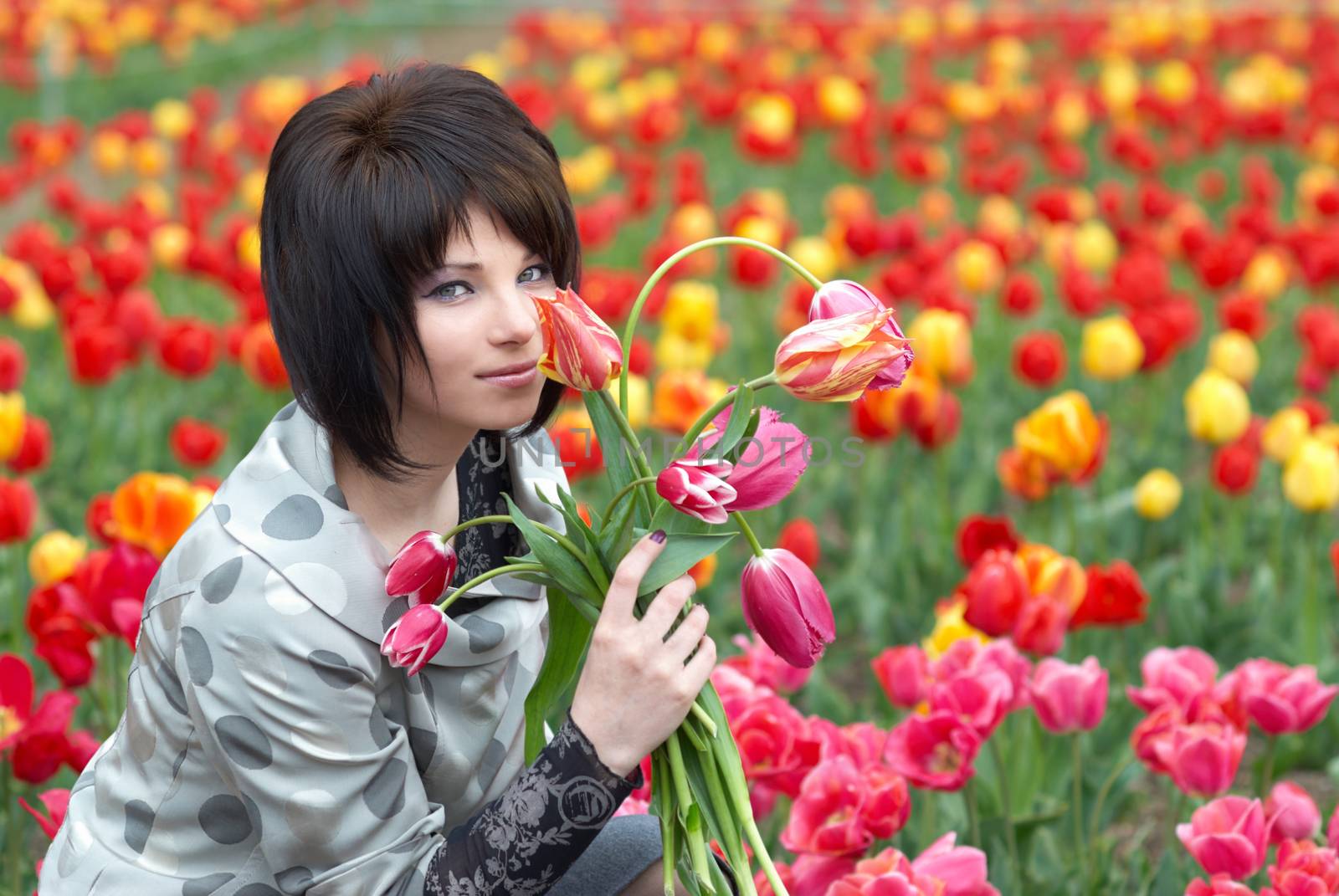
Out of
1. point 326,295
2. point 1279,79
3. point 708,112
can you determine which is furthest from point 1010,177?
point 326,295

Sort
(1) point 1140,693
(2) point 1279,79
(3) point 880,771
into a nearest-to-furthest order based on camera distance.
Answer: (3) point 880,771 → (1) point 1140,693 → (2) point 1279,79

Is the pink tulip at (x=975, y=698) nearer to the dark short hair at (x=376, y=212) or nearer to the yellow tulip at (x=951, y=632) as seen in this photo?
the yellow tulip at (x=951, y=632)

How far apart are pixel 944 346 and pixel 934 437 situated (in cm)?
30

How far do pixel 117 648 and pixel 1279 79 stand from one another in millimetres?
6203

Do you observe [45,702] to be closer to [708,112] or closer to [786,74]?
[708,112]

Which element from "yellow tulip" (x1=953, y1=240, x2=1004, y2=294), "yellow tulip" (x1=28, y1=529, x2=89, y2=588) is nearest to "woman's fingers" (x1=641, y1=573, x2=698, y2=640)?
"yellow tulip" (x1=28, y1=529, x2=89, y2=588)

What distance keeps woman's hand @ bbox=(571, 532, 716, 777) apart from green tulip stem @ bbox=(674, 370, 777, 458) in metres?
0.08

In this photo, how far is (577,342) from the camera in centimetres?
124

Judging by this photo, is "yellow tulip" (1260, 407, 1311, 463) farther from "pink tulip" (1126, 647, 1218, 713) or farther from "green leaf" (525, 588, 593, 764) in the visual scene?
"green leaf" (525, 588, 593, 764)

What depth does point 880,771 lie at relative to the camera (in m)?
1.90

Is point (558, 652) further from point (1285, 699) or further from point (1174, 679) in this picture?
point (1285, 699)

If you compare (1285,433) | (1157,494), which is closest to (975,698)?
(1157,494)

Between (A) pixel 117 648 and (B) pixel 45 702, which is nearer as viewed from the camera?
(B) pixel 45 702

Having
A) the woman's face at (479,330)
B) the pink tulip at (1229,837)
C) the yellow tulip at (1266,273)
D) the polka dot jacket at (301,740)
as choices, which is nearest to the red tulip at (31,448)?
the polka dot jacket at (301,740)
